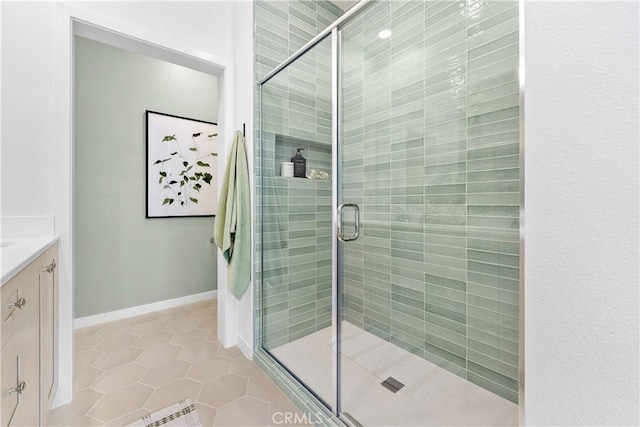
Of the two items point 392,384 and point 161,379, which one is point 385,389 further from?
point 161,379

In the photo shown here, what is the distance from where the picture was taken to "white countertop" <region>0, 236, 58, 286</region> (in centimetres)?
82

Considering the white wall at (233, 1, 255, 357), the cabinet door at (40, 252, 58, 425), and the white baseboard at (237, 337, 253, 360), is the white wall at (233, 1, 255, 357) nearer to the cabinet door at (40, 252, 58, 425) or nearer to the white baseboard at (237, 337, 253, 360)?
the white baseboard at (237, 337, 253, 360)

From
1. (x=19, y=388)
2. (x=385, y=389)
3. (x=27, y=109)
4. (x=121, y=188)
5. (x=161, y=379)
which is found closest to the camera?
(x=19, y=388)

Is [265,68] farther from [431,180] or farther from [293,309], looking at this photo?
[293,309]

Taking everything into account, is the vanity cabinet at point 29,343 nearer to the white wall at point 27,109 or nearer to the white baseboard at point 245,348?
the white wall at point 27,109

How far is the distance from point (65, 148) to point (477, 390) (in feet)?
8.85

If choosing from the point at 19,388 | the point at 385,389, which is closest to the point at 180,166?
the point at 19,388

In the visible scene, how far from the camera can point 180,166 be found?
113 inches

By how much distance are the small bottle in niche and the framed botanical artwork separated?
144cm

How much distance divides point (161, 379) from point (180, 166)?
1952 mm

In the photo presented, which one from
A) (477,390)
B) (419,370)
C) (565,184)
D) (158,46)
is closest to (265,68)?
(158,46)

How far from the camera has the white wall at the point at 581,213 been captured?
Result: 38cm

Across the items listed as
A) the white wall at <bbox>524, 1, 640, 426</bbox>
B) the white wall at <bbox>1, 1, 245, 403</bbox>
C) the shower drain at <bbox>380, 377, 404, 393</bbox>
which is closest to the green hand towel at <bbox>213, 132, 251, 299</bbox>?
the white wall at <bbox>1, 1, 245, 403</bbox>

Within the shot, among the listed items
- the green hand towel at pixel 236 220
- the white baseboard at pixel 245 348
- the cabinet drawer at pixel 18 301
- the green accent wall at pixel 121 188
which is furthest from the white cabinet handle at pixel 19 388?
the green accent wall at pixel 121 188
